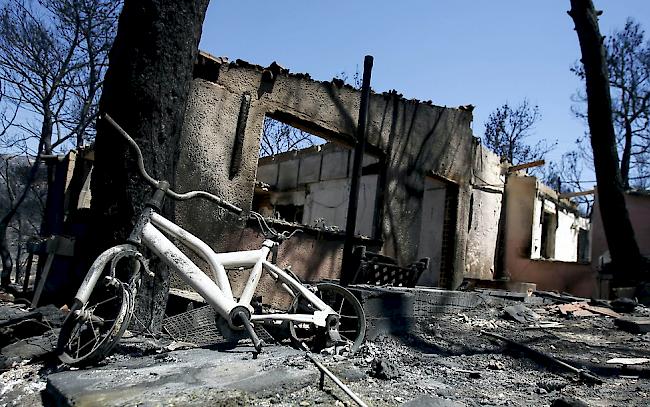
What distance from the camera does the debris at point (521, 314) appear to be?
5473 millimetres

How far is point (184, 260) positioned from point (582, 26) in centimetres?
842

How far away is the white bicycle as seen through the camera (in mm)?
2924

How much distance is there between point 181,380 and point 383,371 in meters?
1.21

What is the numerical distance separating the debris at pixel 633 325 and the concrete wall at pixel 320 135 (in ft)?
12.0

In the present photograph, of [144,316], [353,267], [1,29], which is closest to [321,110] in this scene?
[353,267]

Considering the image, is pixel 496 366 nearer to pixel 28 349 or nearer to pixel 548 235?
pixel 28 349

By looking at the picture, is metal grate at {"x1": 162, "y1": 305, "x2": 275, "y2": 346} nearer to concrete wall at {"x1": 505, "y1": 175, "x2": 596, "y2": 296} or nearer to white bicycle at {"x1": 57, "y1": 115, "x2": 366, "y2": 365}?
white bicycle at {"x1": 57, "y1": 115, "x2": 366, "y2": 365}

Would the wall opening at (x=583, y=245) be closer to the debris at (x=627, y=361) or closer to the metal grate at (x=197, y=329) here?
the debris at (x=627, y=361)

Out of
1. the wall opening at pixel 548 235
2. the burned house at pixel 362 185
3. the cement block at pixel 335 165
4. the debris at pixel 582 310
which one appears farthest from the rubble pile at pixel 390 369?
the wall opening at pixel 548 235

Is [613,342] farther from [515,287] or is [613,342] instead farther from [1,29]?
[1,29]

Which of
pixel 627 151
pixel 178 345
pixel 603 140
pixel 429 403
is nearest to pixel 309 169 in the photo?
pixel 603 140

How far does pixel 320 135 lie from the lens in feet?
25.8

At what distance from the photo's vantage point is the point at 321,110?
24.6 ft

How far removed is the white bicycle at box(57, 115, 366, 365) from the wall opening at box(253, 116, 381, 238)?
688 centimetres
